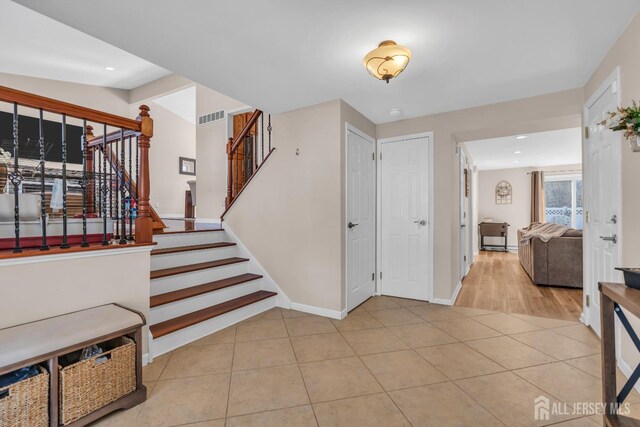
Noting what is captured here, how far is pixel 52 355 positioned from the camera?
55.4 inches

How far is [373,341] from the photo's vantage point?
8.43 ft

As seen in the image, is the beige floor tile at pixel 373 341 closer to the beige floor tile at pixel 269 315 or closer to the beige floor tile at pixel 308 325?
the beige floor tile at pixel 308 325

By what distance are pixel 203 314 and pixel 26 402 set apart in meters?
1.41

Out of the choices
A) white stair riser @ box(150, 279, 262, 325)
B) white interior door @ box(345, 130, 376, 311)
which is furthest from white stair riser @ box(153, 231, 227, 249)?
white interior door @ box(345, 130, 376, 311)

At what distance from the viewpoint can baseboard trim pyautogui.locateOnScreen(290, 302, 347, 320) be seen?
3.11 metres

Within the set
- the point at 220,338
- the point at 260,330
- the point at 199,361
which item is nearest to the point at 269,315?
the point at 260,330

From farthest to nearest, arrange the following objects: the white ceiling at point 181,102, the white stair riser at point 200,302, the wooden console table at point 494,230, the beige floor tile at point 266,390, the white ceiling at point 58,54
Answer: the wooden console table at point 494,230, the white ceiling at point 181,102, the white ceiling at point 58,54, the white stair riser at point 200,302, the beige floor tile at point 266,390

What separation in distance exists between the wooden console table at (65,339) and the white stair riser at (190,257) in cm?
114

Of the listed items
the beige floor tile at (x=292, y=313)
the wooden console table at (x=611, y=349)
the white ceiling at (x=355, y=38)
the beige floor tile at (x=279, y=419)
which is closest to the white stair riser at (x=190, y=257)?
the beige floor tile at (x=292, y=313)

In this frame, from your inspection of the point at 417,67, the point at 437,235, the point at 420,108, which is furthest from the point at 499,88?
the point at 437,235

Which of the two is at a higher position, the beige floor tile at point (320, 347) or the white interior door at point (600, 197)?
the white interior door at point (600, 197)

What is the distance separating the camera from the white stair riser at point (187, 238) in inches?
129

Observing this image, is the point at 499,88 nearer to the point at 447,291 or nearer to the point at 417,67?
the point at 417,67

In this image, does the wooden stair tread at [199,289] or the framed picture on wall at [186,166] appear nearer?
the wooden stair tread at [199,289]
